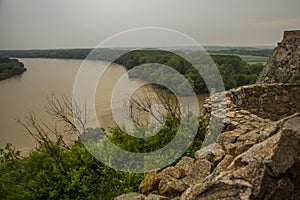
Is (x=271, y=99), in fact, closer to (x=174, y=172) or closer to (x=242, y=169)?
(x=174, y=172)

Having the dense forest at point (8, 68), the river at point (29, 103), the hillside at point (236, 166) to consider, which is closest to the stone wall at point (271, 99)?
the hillside at point (236, 166)

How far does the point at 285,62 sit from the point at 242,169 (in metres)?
9.28

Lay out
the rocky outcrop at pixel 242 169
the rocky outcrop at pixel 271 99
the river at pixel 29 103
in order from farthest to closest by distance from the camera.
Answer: the river at pixel 29 103 → the rocky outcrop at pixel 271 99 → the rocky outcrop at pixel 242 169

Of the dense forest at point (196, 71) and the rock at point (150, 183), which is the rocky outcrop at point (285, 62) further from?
the rock at point (150, 183)

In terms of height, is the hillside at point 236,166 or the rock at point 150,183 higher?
the hillside at point 236,166

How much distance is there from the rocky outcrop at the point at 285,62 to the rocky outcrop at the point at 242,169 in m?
6.45

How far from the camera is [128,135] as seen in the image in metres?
5.12

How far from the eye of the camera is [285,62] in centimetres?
987

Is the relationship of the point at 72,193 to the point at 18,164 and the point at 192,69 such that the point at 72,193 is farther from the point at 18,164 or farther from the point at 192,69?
the point at 192,69

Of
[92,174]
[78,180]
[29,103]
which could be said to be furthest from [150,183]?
[29,103]

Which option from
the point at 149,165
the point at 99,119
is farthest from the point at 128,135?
the point at 99,119

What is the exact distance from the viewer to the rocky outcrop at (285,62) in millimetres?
9281

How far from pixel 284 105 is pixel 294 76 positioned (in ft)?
13.6

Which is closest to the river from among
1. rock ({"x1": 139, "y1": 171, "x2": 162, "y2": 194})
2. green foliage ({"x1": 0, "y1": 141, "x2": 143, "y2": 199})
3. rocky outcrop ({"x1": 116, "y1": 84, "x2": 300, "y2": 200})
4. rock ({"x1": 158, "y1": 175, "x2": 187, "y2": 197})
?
green foliage ({"x1": 0, "y1": 141, "x2": 143, "y2": 199})
